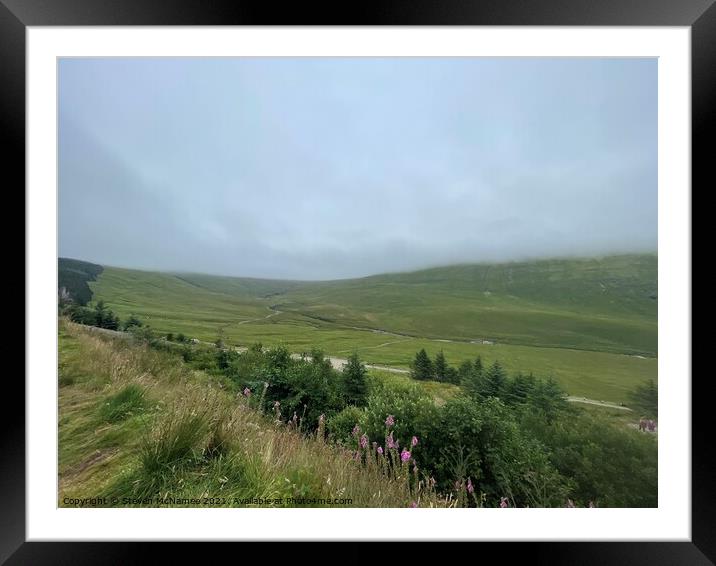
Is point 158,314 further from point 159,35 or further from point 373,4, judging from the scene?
point 373,4

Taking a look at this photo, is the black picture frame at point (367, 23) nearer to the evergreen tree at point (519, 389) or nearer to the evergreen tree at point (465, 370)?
the evergreen tree at point (519, 389)

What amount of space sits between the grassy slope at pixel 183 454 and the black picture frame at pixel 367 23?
0.23 metres

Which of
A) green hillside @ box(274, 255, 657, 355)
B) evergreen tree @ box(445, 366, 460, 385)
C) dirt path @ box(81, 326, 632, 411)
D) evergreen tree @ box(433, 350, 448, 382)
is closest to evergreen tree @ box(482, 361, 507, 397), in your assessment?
evergreen tree @ box(445, 366, 460, 385)

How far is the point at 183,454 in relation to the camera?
5.20 ft

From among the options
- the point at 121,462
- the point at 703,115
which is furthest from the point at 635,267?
the point at 121,462

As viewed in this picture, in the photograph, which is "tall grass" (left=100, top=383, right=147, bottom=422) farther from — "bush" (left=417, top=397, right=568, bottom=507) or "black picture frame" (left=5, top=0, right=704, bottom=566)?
"bush" (left=417, top=397, right=568, bottom=507)

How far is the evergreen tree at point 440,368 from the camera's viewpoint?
2904mm

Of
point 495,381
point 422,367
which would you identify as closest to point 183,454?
point 422,367

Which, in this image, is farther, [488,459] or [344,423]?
[344,423]

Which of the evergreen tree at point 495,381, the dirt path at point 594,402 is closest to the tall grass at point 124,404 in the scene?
the evergreen tree at point 495,381

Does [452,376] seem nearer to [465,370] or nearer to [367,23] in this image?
[465,370]

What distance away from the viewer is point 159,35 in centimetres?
146

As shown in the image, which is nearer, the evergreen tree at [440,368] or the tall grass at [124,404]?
the tall grass at [124,404]

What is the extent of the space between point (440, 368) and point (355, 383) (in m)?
1.12
